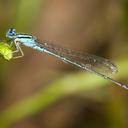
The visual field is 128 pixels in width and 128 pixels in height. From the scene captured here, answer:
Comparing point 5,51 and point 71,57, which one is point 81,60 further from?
point 5,51

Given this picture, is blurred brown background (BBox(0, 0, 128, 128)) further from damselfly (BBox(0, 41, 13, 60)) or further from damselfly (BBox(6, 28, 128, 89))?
damselfly (BBox(0, 41, 13, 60))

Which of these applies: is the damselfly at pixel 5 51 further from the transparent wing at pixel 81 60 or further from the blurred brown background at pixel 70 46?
the blurred brown background at pixel 70 46

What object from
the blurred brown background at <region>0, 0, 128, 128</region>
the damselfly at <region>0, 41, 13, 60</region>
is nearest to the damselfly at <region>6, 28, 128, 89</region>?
the blurred brown background at <region>0, 0, 128, 128</region>

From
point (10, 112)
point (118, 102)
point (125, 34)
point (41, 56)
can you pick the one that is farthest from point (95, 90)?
point (41, 56)

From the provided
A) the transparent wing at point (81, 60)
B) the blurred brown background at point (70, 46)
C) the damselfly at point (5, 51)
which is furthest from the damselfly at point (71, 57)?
the damselfly at point (5, 51)

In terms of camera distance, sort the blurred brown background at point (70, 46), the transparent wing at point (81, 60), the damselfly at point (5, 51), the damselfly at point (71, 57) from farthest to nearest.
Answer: the blurred brown background at point (70, 46)
the transparent wing at point (81, 60)
the damselfly at point (71, 57)
the damselfly at point (5, 51)

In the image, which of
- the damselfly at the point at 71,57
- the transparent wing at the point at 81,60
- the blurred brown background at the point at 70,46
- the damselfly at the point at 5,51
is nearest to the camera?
the damselfly at the point at 5,51

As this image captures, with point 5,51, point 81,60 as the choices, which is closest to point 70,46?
point 81,60
